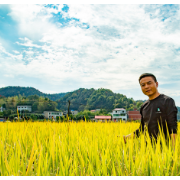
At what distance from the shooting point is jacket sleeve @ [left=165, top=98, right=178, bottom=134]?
2.09m

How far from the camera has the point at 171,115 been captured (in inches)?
83.9

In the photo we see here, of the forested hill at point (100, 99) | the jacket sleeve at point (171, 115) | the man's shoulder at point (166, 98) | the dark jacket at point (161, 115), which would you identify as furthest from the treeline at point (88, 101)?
the jacket sleeve at point (171, 115)

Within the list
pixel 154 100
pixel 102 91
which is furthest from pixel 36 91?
pixel 154 100

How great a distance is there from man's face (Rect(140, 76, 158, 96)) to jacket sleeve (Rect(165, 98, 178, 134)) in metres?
0.25

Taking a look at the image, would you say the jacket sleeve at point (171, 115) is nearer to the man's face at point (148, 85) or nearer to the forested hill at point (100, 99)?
the man's face at point (148, 85)

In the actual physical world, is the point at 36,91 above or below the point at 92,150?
above

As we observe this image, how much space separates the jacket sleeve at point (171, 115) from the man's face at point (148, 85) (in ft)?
0.82

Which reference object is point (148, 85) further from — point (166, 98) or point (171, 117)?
point (171, 117)

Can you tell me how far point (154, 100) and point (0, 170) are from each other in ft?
6.84

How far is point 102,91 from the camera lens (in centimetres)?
11019

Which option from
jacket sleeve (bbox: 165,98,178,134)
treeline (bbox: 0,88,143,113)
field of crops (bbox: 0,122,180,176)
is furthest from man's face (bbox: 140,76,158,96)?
treeline (bbox: 0,88,143,113)

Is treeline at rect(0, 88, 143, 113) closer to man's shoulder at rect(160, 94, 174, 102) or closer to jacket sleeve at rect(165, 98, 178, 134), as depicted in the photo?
man's shoulder at rect(160, 94, 174, 102)
